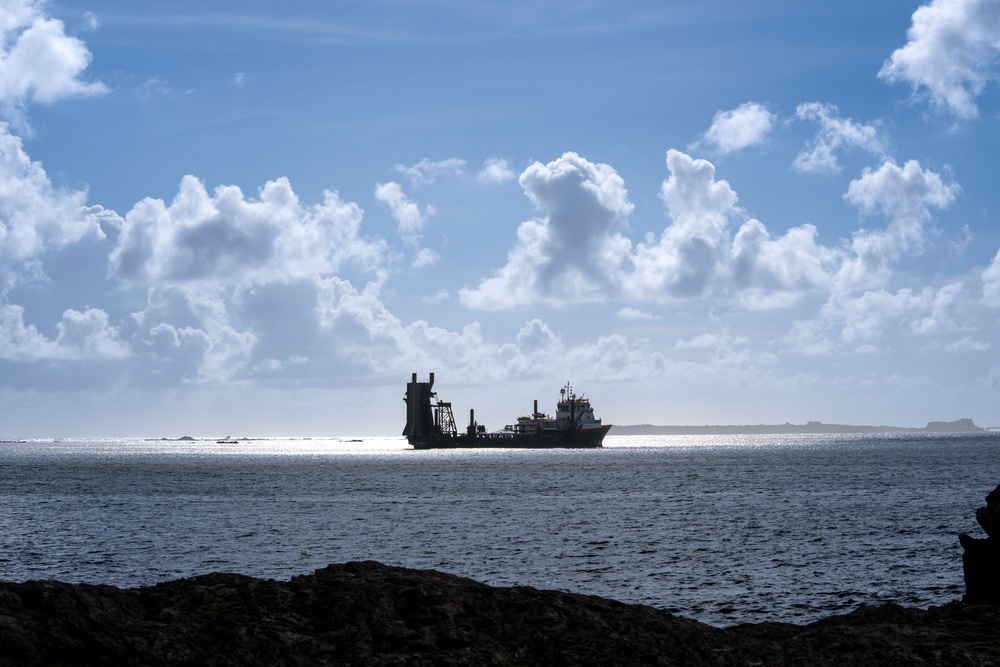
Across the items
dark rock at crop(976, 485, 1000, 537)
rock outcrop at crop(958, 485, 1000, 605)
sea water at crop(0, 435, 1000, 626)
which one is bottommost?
sea water at crop(0, 435, 1000, 626)

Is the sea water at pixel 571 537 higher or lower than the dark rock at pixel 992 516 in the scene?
lower

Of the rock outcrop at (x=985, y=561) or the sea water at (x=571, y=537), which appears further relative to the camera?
the sea water at (x=571, y=537)

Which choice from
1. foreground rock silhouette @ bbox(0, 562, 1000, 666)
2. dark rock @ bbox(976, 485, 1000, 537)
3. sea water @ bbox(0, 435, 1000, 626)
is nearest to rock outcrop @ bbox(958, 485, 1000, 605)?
dark rock @ bbox(976, 485, 1000, 537)

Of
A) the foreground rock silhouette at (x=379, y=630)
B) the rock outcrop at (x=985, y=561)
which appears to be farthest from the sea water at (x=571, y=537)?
the foreground rock silhouette at (x=379, y=630)

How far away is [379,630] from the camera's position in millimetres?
13492

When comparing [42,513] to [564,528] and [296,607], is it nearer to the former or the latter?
[564,528]

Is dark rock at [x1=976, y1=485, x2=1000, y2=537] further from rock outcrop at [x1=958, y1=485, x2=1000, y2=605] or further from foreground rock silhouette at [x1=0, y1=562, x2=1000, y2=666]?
foreground rock silhouette at [x1=0, y1=562, x2=1000, y2=666]

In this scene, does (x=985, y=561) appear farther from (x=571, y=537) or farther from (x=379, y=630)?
(x=571, y=537)

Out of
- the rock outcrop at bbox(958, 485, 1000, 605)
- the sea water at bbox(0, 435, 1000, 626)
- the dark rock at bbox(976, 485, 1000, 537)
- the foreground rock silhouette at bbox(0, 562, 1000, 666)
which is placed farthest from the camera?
the sea water at bbox(0, 435, 1000, 626)

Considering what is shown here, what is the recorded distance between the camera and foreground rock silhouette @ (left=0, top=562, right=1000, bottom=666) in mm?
12633

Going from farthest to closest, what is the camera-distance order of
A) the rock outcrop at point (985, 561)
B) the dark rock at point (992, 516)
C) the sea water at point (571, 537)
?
the sea water at point (571, 537) < the dark rock at point (992, 516) < the rock outcrop at point (985, 561)

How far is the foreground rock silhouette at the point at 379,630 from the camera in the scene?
12633 mm

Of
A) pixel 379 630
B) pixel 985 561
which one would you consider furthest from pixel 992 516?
pixel 379 630

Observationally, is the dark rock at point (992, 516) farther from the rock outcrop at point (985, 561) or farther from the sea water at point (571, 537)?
the sea water at point (571, 537)
